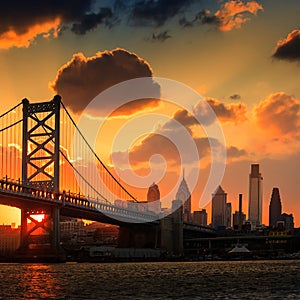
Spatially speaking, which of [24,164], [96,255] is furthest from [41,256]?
[96,255]

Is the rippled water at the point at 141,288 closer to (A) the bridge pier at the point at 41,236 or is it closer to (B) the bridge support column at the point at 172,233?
(A) the bridge pier at the point at 41,236

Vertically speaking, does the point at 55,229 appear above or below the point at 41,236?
above

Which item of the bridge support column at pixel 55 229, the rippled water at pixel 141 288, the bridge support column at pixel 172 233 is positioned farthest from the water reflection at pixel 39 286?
the bridge support column at pixel 172 233

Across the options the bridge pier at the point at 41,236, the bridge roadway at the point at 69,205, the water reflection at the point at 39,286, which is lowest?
the water reflection at the point at 39,286

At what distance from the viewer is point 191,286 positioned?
62.7 meters

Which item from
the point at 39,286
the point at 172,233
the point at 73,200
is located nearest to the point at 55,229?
the point at 73,200

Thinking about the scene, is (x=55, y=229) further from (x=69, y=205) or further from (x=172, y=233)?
(x=172, y=233)

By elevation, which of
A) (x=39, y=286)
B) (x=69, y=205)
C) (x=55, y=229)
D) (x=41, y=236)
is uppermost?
(x=69, y=205)

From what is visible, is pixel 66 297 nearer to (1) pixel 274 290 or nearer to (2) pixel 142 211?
(1) pixel 274 290

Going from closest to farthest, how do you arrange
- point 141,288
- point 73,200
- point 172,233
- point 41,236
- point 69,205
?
1. point 141,288
2. point 41,236
3. point 69,205
4. point 73,200
5. point 172,233

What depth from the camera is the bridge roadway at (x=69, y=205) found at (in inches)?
3957

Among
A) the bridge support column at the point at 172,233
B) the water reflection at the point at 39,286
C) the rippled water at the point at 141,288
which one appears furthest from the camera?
the bridge support column at the point at 172,233

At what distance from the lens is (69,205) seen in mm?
112875

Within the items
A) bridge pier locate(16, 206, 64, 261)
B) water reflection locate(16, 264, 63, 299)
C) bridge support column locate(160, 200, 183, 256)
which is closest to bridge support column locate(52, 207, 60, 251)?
bridge pier locate(16, 206, 64, 261)
